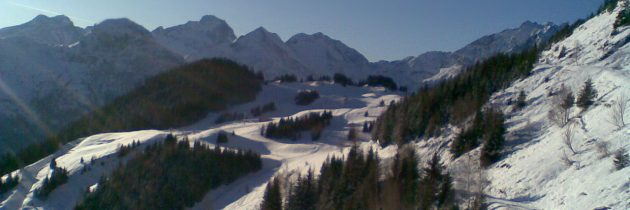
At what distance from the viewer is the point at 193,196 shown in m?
47.6

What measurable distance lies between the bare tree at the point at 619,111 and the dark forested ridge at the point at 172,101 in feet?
252

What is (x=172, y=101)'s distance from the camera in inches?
4154

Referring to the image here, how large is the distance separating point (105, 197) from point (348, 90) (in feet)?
247

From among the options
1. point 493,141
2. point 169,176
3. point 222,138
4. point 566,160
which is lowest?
point 169,176

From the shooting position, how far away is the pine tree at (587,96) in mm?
23891

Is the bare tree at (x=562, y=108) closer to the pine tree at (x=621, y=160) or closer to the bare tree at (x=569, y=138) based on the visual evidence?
the bare tree at (x=569, y=138)

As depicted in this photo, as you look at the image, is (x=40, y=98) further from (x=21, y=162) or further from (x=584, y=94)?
(x=584, y=94)

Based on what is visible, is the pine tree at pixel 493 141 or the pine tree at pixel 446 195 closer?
the pine tree at pixel 446 195

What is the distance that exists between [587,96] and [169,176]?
128ft

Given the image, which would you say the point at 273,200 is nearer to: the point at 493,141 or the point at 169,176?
the point at 493,141

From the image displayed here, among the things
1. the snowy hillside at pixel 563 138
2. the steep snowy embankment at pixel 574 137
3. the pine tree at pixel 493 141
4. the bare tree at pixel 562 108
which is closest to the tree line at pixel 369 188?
the snowy hillside at pixel 563 138

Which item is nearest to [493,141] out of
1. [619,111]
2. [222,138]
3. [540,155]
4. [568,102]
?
[540,155]

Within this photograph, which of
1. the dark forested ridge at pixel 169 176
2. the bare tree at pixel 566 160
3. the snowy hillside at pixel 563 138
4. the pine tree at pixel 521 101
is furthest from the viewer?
the dark forested ridge at pixel 169 176

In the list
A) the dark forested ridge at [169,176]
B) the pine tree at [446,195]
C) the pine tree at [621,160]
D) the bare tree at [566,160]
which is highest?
the pine tree at [621,160]
